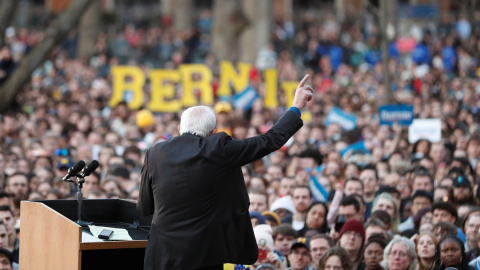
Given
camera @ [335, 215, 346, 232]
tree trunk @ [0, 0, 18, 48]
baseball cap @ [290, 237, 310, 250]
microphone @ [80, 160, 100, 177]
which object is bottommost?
baseball cap @ [290, 237, 310, 250]

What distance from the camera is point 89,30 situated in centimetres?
3334

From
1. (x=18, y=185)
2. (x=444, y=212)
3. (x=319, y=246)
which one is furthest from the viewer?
(x=18, y=185)

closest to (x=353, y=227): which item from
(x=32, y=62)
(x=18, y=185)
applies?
(x=18, y=185)

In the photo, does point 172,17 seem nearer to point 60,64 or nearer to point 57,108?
point 60,64

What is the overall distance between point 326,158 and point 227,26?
49.6 ft

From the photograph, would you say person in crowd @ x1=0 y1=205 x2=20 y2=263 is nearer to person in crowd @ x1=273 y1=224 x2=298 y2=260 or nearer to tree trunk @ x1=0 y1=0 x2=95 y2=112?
person in crowd @ x1=273 y1=224 x2=298 y2=260

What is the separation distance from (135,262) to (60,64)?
76.8 ft

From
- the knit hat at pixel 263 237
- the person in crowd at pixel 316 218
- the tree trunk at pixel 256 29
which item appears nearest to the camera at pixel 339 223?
the person in crowd at pixel 316 218

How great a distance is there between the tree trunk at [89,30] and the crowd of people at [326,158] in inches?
54.7

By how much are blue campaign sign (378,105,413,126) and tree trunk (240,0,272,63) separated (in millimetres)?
14534

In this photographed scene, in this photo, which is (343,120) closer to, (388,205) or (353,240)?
(388,205)

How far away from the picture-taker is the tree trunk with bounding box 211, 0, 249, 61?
96.7ft

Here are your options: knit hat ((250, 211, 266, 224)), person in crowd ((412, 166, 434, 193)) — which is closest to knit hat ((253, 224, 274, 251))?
knit hat ((250, 211, 266, 224))

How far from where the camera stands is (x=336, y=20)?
129 feet
